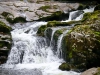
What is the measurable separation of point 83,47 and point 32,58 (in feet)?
13.3

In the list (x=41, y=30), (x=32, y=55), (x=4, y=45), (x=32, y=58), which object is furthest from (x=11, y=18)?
(x=32, y=58)

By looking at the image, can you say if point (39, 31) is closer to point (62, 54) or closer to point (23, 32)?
point (23, 32)

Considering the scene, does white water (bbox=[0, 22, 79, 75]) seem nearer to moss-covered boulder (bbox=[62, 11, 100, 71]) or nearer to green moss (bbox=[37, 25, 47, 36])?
green moss (bbox=[37, 25, 47, 36])

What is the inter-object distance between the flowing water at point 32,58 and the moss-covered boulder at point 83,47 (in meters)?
0.93

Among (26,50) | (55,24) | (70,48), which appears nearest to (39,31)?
(55,24)

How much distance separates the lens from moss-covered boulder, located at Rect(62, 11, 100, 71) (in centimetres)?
1225

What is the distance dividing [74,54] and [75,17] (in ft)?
30.4

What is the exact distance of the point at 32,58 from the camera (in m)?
14.7

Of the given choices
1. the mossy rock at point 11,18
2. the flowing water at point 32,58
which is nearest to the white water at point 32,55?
the flowing water at point 32,58

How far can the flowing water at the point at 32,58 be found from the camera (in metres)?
12.3

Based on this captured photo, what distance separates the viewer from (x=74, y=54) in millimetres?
12469

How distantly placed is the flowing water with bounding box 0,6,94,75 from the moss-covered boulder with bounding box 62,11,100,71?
93cm

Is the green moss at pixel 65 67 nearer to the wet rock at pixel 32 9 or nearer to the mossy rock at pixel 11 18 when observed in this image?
the wet rock at pixel 32 9

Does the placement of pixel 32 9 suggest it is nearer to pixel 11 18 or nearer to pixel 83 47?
pixel 11 18
